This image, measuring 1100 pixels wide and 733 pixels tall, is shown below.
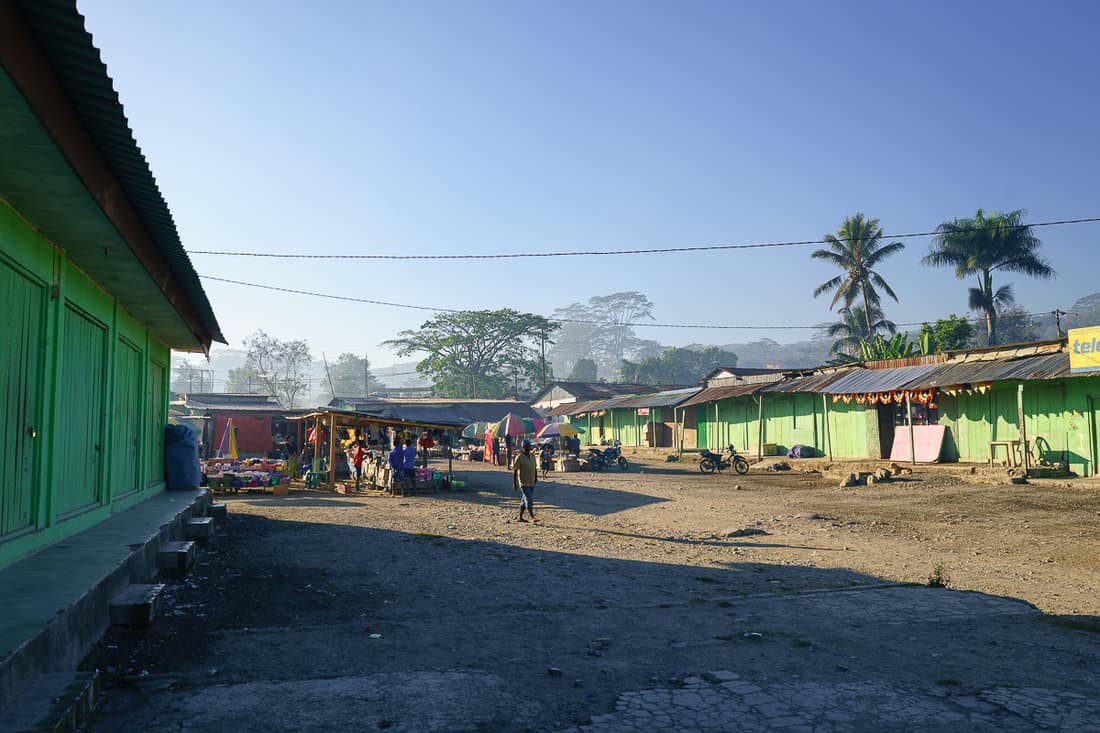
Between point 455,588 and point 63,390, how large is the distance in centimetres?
448

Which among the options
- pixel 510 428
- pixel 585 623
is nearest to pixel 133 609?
pixel 585 623

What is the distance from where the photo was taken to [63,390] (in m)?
7.70

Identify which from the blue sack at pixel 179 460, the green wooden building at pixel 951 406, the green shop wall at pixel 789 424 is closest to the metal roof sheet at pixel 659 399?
the green shop wall at pixel 789 424

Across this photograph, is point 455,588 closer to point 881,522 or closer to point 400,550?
point 400,550

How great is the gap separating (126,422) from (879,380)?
20558mm

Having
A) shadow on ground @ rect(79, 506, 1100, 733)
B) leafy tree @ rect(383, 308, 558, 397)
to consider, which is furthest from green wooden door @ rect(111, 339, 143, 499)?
leafy tree @ rect(383, 308, 558, 397)

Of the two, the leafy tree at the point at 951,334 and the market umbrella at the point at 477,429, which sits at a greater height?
the leafy tree at the point at 951,334

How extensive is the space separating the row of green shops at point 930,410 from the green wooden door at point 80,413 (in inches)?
746

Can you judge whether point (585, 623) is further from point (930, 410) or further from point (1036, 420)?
point (930, 410)

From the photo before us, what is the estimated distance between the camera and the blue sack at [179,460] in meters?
14.0

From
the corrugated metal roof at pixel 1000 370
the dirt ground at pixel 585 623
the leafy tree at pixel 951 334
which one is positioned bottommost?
the dirt ground at pixel 585 623

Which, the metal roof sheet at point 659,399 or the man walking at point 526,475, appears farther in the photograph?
the metal roof sheet at point 659,399

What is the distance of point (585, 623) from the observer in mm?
6484

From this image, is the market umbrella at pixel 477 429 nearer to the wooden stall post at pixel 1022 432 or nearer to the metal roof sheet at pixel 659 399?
the metal roof sheet at pixel 659 399
